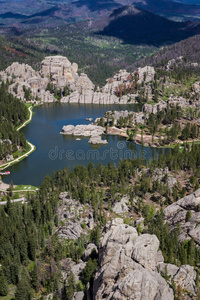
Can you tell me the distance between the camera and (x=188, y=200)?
7469cm

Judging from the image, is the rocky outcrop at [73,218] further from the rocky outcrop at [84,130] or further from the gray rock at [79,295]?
the rocky outcrop at [84,130]

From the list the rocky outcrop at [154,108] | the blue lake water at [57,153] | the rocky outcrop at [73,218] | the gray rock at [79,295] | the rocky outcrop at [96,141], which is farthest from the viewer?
the rocky outcrop at [154,108]

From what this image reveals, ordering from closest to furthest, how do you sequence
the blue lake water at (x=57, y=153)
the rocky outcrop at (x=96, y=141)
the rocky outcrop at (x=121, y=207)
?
the rocky outcrop at (x=121, y=207) → the blue lake water at (x=57, y=153) → the rocky outcrop at (x=96, y=141)

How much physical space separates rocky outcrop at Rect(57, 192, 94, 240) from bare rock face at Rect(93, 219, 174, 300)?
68.8 feet

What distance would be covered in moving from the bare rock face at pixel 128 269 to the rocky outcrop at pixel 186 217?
47.7 feet

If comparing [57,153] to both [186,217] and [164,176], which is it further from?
[186,217]

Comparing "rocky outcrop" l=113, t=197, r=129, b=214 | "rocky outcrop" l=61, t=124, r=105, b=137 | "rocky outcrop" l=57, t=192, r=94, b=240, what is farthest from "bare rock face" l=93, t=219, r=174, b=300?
"rocky outcrop" l=61, t=124, r=105, b=137

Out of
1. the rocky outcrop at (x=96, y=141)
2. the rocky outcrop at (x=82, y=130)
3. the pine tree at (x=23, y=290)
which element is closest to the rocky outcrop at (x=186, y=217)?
the pine tree at (x=23, y=290)

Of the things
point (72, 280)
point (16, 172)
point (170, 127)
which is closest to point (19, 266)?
point (72, 280)

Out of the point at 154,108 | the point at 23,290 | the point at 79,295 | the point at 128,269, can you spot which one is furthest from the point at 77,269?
the point at 154,108

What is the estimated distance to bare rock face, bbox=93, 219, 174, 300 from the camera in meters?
41.5

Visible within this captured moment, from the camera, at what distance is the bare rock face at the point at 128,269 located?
136 ft

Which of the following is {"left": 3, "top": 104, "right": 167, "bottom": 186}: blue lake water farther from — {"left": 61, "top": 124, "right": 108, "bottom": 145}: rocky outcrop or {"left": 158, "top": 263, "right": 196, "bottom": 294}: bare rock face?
{"left": 158, "top": 263, "right": 196, "bottom": 294}: bare rock face

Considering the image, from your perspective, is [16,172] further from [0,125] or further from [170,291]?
[170,291]
